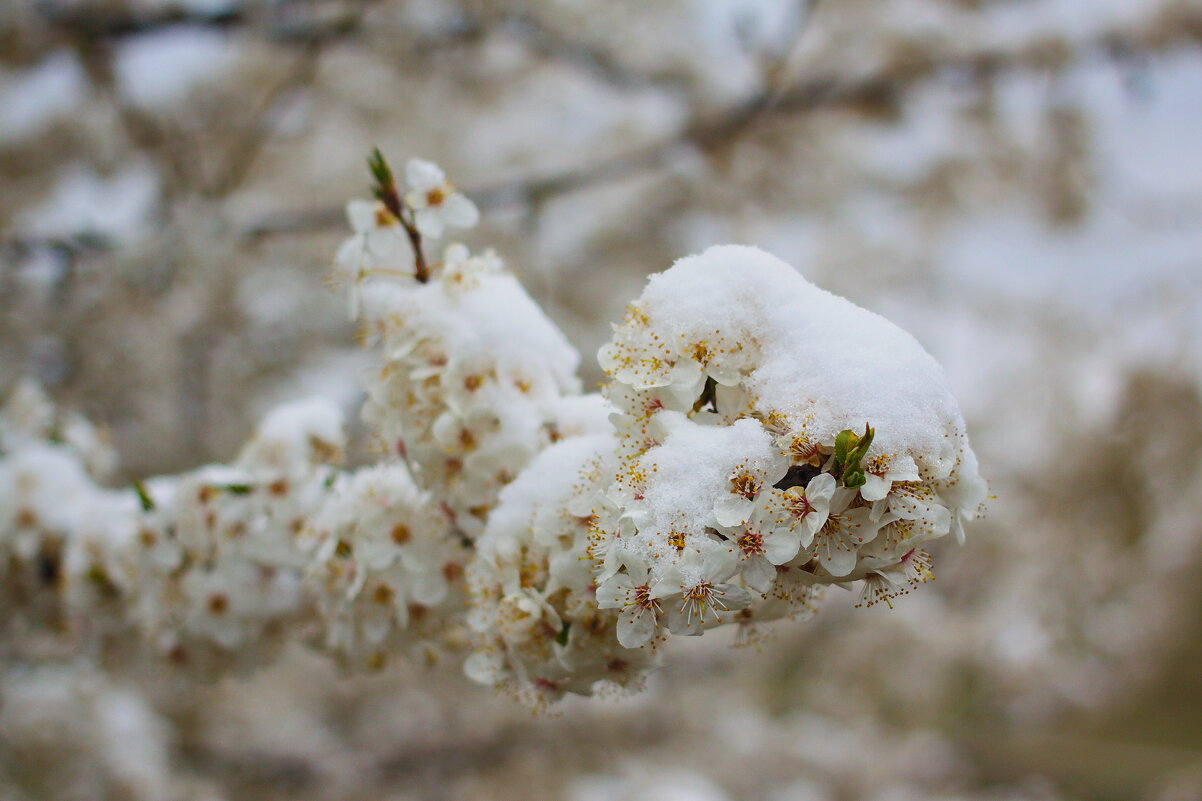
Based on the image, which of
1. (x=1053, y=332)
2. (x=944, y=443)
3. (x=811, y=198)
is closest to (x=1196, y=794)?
(x=1053, y=332)

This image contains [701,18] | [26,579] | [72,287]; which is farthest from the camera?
[701,18]

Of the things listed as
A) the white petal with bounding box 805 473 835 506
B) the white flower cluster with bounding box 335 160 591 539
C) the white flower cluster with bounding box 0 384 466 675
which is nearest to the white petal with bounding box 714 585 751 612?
the white petal with bounding box 805 473 835 506

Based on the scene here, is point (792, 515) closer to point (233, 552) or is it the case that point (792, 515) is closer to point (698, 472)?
point (698, 472)

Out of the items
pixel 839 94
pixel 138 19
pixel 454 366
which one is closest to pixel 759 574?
pixel 454 366

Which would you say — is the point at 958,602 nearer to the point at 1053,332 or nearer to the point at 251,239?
the point at 1053,332

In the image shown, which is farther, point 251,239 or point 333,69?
point 333,69
